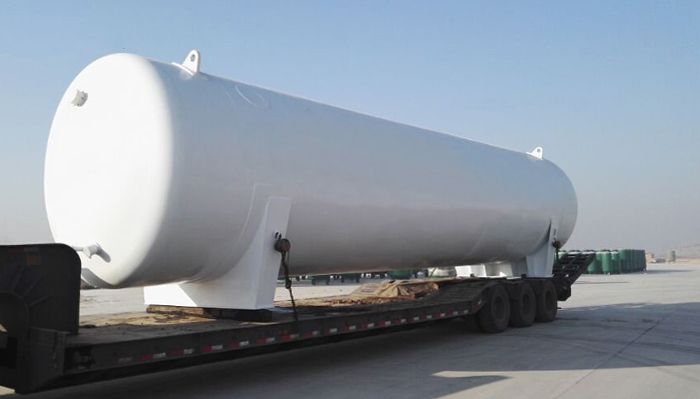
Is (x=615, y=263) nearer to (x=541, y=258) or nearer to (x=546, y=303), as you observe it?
(x=541, y=258)

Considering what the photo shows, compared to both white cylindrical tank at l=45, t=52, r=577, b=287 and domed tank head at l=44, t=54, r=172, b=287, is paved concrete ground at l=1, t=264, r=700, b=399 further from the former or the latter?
domed tank head at l=44, t=54, r=172, b=287

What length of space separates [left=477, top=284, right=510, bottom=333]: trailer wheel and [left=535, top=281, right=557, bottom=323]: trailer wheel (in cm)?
162

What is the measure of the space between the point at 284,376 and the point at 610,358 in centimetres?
478

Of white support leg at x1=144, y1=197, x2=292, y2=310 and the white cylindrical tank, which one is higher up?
the white cylindrical tank

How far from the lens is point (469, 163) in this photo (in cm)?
1198

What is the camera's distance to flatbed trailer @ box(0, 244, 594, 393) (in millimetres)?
5906

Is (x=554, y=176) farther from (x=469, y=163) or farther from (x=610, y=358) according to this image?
(x=610, y=358)

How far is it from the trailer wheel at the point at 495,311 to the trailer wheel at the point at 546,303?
1621mm

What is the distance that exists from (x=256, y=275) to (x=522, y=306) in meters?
7.35

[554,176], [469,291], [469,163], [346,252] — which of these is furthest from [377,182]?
[554,176]

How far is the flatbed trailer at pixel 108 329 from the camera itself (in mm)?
5906

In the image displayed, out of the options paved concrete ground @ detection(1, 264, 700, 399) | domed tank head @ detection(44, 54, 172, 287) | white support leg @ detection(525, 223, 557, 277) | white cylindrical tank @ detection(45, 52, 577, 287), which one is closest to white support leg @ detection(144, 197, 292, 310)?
white cylindrical tank @ detection(45, 52, 577, 287)

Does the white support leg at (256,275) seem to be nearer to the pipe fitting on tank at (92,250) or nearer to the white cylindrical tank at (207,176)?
the white cylindrical tank at (207,176)

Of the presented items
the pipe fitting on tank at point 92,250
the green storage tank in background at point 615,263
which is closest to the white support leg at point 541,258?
the pipe fitting on tank at point 92,250
